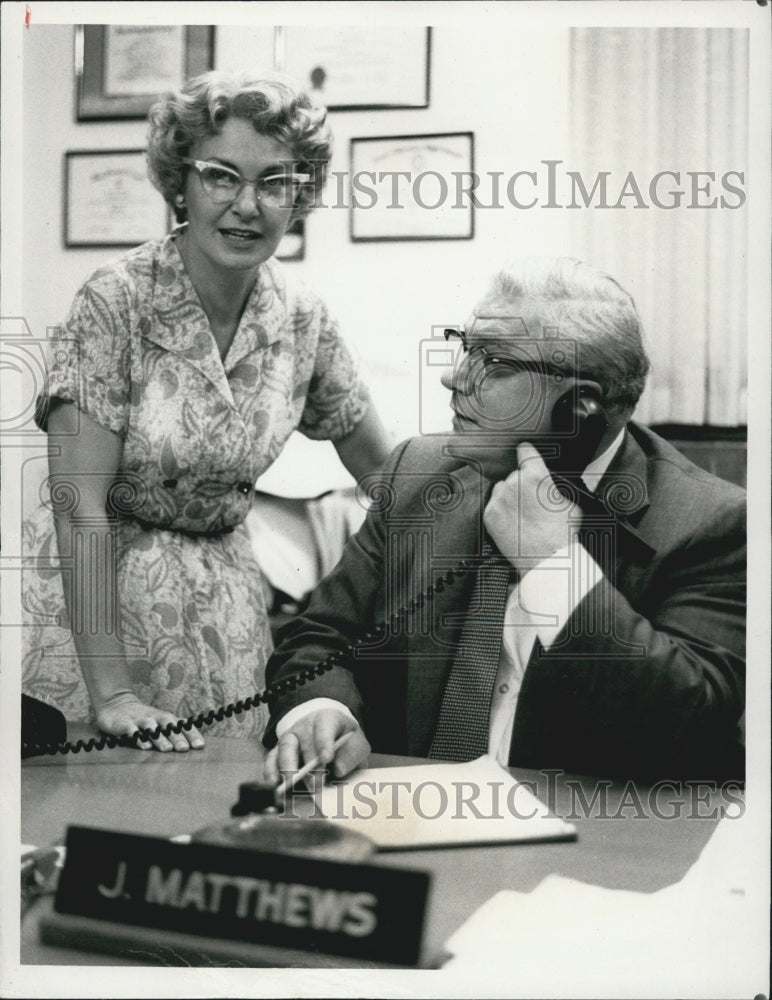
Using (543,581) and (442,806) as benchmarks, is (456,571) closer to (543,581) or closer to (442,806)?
(543,581)

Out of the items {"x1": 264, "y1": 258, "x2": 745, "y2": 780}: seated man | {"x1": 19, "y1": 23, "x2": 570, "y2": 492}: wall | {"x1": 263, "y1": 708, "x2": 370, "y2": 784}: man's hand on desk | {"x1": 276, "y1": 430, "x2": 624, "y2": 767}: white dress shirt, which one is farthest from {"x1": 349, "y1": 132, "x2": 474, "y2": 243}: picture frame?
{"x1": 263, "y1": 708, "x2": 370, "y2": 784}: man's hand on desk

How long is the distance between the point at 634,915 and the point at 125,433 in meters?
1.00

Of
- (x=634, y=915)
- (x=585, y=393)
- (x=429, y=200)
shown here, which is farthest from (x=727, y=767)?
(x=429, y=200)

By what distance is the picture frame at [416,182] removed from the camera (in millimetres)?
1569

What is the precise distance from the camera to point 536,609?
1540 millimetres

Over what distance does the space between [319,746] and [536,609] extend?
1.20 ft

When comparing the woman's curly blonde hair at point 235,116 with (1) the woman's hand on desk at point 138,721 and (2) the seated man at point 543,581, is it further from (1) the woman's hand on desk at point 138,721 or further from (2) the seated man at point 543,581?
(1) the woman's hand on desk at point 138,721

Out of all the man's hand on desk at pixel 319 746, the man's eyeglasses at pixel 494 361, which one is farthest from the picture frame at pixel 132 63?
the man's hand on desk at pixel 319 746

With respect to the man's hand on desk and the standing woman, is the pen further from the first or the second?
the standing woman

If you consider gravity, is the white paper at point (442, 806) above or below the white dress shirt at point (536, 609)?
below

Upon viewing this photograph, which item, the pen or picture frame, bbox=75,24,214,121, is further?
picture frame, bbox=75,24,214,121

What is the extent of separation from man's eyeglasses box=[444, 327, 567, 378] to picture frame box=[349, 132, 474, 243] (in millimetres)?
145

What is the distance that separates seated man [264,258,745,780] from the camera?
1.52 metres

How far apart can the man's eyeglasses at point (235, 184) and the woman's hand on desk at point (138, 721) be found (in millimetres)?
749
